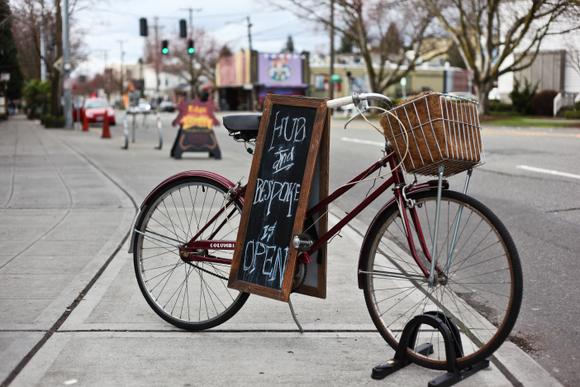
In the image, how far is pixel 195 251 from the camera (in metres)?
4.11

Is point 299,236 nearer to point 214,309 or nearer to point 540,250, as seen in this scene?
point 214,309

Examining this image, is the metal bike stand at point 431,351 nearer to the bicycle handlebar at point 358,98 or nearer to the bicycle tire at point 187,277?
the bicycle tire at point 187,277

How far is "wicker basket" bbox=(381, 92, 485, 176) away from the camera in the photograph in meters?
3.09

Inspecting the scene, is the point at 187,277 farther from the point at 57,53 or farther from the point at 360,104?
the point at 57,53

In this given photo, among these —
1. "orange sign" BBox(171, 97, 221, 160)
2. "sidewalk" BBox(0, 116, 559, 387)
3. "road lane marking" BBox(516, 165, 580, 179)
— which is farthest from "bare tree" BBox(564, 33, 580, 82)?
"sidewalk" BBox(0, 116, 559, 387)

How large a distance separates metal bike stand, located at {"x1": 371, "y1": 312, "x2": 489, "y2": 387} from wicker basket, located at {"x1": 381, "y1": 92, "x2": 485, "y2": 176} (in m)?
0.73

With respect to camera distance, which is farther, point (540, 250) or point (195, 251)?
point (540, 250)

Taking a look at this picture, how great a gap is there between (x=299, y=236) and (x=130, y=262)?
8.16 feet

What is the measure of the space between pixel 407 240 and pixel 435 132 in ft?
2.45

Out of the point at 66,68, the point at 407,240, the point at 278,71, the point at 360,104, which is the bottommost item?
the point at 407,240

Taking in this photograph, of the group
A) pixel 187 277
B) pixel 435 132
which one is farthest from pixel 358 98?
pixel 187 277

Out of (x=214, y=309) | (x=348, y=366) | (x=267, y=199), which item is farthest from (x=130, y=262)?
(x=348, y=366)

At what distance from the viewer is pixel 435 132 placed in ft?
10.2

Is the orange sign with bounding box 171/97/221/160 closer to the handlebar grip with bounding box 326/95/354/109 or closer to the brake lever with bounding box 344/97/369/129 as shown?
the handlebar grip with bounding box 326/95/354/109
